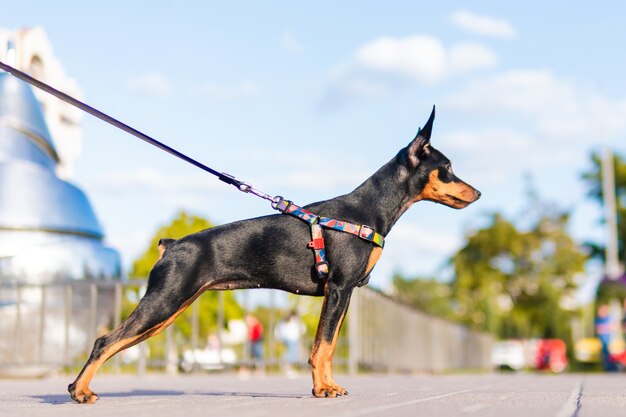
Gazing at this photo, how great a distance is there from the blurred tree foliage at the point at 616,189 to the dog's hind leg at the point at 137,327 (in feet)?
215

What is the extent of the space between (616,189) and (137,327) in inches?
2661

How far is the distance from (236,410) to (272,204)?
181cm

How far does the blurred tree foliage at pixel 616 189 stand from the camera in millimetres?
68494

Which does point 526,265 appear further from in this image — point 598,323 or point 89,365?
point 89,365

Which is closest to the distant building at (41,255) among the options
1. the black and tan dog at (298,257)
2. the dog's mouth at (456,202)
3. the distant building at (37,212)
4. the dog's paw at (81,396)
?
the distant building at (37,212)

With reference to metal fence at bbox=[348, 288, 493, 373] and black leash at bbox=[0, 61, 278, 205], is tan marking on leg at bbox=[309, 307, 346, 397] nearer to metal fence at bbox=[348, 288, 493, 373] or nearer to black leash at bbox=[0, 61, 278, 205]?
black leash at bbox=[0, 61, 278, 205]

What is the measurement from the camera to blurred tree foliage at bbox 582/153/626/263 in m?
68.5

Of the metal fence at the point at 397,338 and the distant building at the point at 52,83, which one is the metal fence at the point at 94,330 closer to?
the metal fence at the point at 397,338

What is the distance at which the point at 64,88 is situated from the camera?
47.2m

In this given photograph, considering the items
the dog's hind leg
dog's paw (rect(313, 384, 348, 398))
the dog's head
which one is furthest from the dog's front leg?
the dog's head

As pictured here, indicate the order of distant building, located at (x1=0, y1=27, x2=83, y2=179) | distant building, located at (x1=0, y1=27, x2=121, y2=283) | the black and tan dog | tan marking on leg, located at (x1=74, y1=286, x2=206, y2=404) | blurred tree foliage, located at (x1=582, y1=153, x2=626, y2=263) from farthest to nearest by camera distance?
blurred tree foliage, located at (x1=582, y1=153, x2=626, y2=263)
distant building, located at (x1=0, y1=27, x2=83, y2=179)
distant building, located at (x1=0, y1=27, x2=121, y2=283)
the black and tan dog
tan marking on leg, located at (x1=74, y1=286, x2=206, y2=404)

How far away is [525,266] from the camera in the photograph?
179 ft

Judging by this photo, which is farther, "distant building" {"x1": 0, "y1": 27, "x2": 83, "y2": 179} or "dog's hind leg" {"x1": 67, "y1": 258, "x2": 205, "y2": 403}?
"distant building" {"x1": 0, "y1": 27, "x2": 83, "y2": 179}

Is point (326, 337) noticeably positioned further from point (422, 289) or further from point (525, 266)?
point (422, 289)
